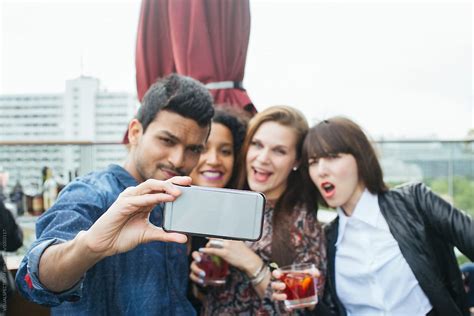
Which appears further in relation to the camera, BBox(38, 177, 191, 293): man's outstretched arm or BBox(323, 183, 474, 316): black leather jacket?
BBox(323, 183, 474, 316): black leather jacket

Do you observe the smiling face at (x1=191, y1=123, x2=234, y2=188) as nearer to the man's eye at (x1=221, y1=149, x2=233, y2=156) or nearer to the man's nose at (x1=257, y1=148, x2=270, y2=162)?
the man's eye at (x1=221, y1=149, x2=233, y2=156)

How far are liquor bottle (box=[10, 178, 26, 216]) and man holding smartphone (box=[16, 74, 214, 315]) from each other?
281cm

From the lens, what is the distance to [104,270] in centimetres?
105

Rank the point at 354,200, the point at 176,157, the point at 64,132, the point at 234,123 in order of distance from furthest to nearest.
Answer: the point at 64,132, the point at 234,123, the point at 354,200, the point at 176,157

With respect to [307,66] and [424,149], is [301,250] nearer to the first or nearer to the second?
[307,66]

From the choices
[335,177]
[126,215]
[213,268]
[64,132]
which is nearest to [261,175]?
[335,177]

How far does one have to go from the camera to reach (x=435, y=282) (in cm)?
151

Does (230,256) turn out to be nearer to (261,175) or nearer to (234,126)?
(261,175)

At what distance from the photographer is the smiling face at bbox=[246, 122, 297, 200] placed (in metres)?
1.73

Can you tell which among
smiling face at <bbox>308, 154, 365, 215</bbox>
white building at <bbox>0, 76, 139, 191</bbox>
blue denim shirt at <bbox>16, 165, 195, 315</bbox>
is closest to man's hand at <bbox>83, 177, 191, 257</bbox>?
blue denim shirt at <bbox>16, 165, 195, 315</bbox>

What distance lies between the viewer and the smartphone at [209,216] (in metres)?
0.84

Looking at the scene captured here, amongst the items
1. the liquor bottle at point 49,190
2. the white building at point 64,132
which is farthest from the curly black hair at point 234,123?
the liquor bottle at point 49,190

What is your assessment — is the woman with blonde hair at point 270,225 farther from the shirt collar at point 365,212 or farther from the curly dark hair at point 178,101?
the curly dark hair at point 178,101

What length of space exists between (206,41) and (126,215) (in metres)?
1.32
